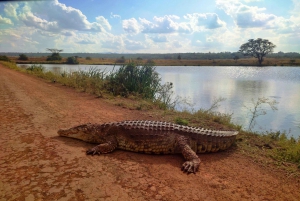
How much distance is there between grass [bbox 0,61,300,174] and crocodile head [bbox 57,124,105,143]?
273 centimetres

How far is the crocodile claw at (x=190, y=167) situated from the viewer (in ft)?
12.8

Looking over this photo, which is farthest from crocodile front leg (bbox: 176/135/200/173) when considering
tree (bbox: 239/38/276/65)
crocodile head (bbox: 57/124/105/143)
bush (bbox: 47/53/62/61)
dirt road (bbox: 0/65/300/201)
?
bush (bbox: 47/53/62/61)

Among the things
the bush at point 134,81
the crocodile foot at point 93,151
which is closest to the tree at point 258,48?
the bush at point 134,81

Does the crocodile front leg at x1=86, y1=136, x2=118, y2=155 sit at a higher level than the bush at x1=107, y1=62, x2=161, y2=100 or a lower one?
lower

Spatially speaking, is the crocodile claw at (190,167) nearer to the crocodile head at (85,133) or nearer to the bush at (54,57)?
the crocodile head at (85,133)

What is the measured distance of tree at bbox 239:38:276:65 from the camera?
171 ft

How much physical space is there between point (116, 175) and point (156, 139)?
1.28m

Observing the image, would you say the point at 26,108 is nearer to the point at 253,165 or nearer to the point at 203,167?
the point at 203,167

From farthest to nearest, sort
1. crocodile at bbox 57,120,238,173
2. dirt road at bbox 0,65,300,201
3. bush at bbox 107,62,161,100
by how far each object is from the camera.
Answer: bush at bbox 107,62,161,100, crocodile at bbox 57,120,238,173, dirt road at bbox 0,65,300,201

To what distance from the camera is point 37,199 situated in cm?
282

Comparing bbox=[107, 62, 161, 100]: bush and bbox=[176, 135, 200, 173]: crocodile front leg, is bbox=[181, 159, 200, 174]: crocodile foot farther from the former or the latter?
bbox=[107, 62, 161, 100]: bush

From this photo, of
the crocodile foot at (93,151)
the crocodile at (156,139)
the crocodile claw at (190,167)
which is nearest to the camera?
the crocodile claw at (190,167)

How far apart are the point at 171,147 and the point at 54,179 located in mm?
2279

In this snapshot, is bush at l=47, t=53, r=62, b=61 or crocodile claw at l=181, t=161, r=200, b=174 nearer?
crocodile claw at l=181, t=161, r=200, b=174
